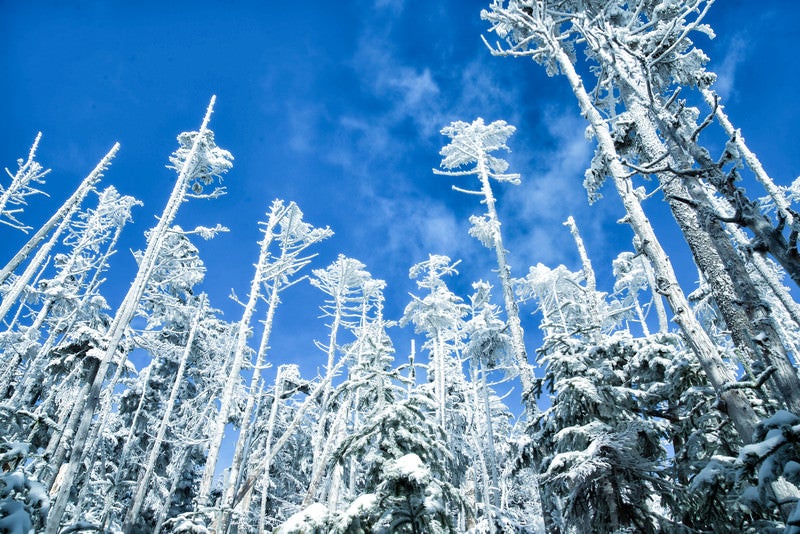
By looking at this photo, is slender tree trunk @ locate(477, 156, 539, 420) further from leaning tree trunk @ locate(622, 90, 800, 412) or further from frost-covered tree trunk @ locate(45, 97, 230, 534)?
frost-covered tree trunk @ locate(45, 97, 230, 534)

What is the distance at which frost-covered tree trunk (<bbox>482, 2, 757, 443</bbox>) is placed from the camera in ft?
17.9

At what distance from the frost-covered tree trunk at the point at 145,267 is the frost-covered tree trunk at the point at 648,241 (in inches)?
382

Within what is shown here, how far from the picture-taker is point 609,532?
23.2 ft

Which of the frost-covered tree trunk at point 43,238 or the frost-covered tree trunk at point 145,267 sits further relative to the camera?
the frost-covered tree trunk at point 43,238

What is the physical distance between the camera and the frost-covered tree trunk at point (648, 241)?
5.45 metres

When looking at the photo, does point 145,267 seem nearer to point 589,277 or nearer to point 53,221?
point 53,221

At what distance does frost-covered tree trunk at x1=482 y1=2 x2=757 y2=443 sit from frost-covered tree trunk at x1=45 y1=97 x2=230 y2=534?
9.69 metres

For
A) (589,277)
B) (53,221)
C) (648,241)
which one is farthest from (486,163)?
(53,221)

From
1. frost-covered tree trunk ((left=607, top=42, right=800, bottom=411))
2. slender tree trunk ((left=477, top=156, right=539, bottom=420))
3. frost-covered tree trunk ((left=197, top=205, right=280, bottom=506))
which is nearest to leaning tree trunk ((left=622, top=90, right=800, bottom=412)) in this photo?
frost-covered tree trunk ((left=607, top=42, right=800, bottom=411))

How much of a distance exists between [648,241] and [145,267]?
11.8 m

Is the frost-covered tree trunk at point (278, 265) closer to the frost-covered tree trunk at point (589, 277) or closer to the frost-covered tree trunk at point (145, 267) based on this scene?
the frost-covered tree trunk at point (145, 267)

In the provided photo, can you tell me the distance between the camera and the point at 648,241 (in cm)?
743

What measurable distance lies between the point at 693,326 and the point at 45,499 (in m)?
9.20

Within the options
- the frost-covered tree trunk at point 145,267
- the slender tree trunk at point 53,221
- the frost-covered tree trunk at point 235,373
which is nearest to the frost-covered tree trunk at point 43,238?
the slender tree trunk at point 53,221
